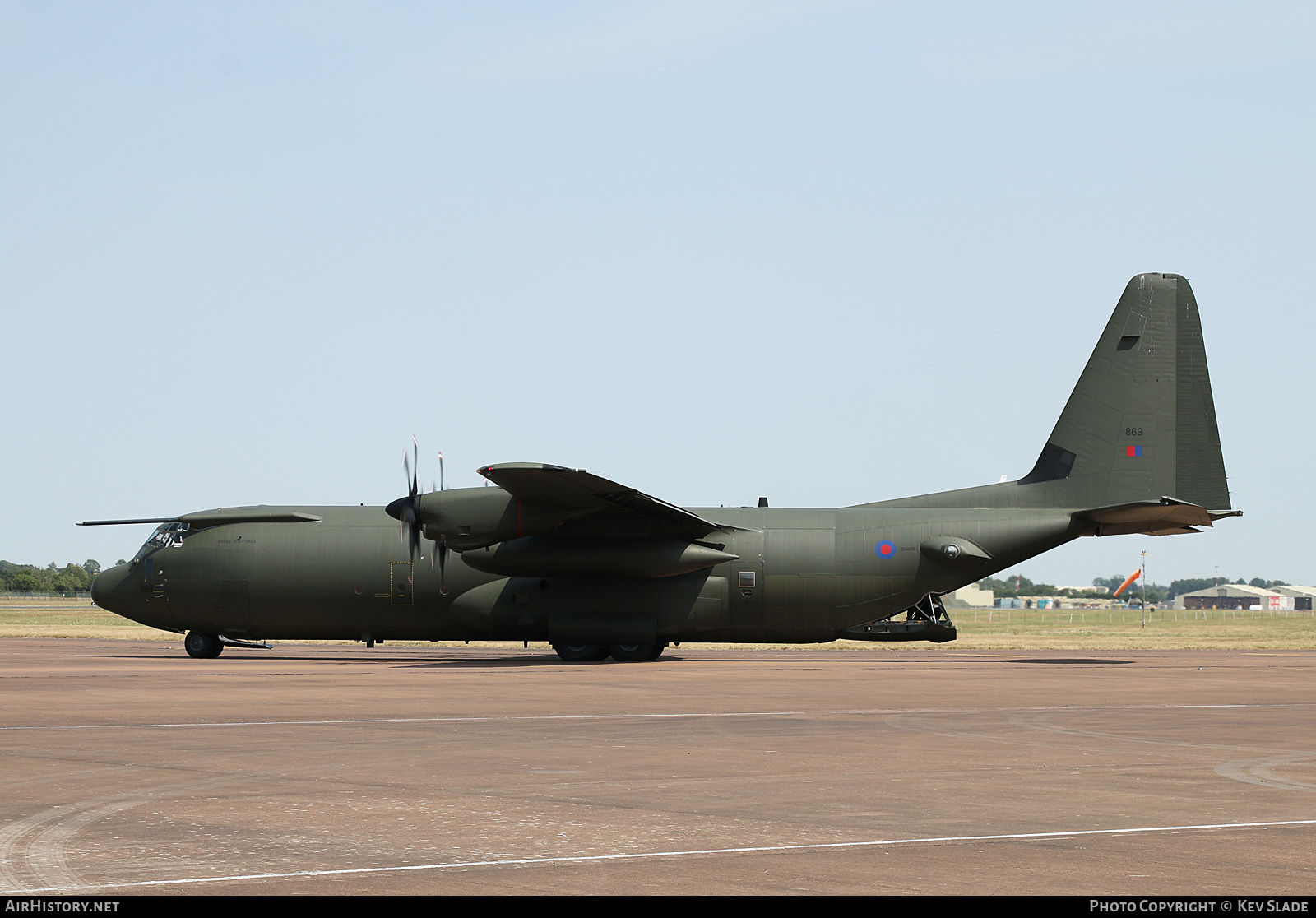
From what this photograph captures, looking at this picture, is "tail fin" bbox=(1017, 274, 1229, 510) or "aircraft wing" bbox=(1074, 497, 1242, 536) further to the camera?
"tail fin" bbox=(1017, 274, 1229, 510)

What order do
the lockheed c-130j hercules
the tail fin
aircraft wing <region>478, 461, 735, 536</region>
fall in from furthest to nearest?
1. the tail fin
2. the lockheed c-130j hercules
3. aircraft wing <region>478, 461, 735, 536</region>

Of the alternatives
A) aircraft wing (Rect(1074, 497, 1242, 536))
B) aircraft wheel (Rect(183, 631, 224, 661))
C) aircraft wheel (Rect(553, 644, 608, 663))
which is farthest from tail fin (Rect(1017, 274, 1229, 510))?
aircraft wheel (Rect(183, 631, 224, 661))

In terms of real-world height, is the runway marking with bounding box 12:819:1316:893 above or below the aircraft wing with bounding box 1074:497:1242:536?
below

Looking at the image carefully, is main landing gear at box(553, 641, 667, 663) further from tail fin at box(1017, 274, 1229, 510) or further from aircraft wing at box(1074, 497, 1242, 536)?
aircraft wing at box(1074, 497, 1242, 536)

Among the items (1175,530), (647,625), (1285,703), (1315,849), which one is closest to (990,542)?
(1175,530)

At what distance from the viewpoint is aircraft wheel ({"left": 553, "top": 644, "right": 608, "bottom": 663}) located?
35.7 meters

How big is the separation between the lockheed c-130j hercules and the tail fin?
0.04 meters

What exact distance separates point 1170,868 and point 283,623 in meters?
32.1

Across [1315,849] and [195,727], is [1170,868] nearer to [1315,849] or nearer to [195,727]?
[1315,849]

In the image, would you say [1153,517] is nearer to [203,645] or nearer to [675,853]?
[203,645]

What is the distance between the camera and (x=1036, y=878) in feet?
25.0

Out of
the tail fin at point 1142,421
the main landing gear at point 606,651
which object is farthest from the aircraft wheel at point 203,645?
the tail fin at point 1142,421

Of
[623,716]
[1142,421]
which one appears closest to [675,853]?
[623,716]

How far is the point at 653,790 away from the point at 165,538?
3034 centimetres
